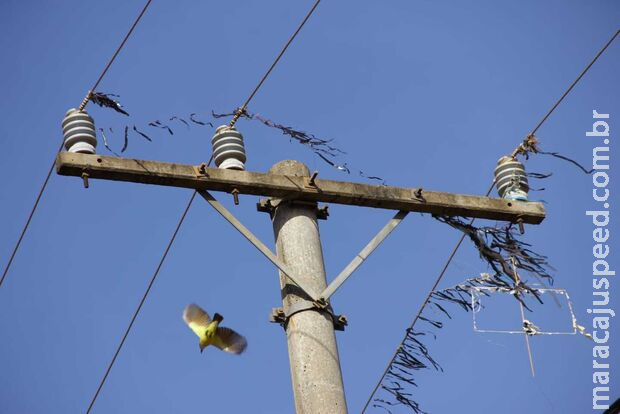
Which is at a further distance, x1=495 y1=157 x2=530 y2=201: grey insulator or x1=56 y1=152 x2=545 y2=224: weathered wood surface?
x1=495 y1=157 x2=530 y2=201: grey insulator

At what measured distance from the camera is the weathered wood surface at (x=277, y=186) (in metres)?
6.70

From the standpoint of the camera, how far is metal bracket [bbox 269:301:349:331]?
6.48 metres

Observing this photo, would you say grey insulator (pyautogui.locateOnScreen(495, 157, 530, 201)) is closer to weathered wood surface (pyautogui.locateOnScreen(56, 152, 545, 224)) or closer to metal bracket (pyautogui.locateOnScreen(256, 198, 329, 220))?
weathered wood surface (pyautogui.locateOnScreen(56, 152, 545, 224))

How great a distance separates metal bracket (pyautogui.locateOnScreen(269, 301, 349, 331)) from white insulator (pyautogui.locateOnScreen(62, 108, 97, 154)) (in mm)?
1519

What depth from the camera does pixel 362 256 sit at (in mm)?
6871

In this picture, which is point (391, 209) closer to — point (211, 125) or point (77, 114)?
point (211, 125)

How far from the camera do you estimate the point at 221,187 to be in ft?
22.6

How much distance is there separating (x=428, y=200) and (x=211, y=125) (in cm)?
157

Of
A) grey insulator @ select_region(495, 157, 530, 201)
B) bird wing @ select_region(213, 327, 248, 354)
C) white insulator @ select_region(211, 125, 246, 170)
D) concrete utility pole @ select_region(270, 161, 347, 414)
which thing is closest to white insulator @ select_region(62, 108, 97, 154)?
white insulator @ select_region(211, 125, 246, 170)

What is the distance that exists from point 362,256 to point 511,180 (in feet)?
4.97

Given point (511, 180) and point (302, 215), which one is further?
point (511, 180)

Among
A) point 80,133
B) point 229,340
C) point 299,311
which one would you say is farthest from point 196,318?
point 80,133

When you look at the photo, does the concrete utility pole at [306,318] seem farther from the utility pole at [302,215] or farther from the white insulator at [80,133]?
the white insulator at [80,133]

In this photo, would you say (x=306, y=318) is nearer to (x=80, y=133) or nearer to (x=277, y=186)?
(x=277, y=186)
